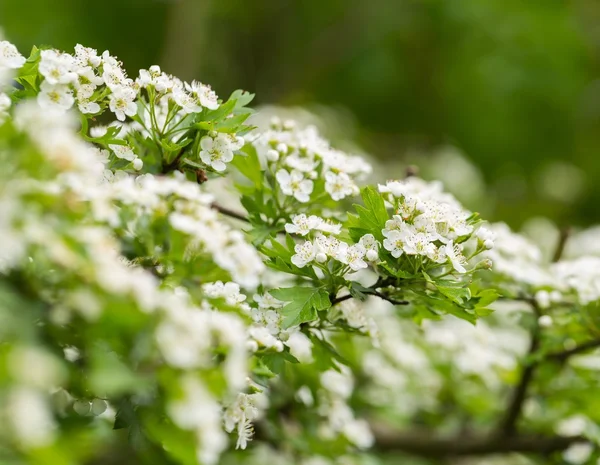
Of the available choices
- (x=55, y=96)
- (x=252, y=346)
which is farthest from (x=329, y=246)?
(x=55, y=96)

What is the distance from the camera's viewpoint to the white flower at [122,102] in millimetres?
1550

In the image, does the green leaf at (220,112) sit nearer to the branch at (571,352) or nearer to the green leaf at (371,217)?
the green leaf at (371,217)

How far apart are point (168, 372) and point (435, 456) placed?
2.18 meters

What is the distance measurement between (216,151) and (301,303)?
43cm

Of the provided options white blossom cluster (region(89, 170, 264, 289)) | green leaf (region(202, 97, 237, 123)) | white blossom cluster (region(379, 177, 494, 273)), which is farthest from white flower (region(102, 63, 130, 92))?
white blossom cluster (region(379, 177, 494, 273))

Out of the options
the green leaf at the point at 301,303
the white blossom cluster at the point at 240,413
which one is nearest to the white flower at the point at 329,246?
the green leaf at the point at 301,303

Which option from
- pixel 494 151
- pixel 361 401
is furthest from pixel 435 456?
pixel 494 151

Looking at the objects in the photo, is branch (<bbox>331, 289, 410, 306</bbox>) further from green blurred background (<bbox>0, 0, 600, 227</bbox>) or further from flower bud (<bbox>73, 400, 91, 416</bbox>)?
green blurred background (<bbox>0, 0, 600, 227</bbox>)

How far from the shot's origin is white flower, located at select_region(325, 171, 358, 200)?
1.80 m

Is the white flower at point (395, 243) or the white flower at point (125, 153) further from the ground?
the white flower at point (125, 153)

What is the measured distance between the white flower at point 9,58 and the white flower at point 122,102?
203mm

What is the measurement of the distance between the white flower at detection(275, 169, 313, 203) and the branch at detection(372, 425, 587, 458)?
1394 mm

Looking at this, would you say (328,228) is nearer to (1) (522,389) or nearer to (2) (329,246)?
(2) (329,246)

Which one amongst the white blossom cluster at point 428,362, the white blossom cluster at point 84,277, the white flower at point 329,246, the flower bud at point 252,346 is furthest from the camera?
the white blossom cluster at point 428,362
